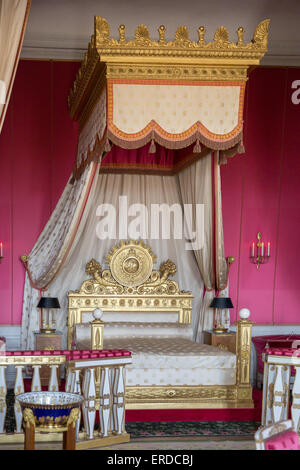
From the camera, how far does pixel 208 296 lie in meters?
7.56

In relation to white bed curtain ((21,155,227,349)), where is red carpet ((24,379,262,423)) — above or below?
below

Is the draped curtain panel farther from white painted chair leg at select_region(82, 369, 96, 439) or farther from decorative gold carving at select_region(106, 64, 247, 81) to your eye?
white painted chair leg at select_region(82, 369, 96, 439)

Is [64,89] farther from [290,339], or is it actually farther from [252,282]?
[290,339]

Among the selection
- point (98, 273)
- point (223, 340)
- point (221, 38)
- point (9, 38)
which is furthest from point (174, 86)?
point (223, 340)

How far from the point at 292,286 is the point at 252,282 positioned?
0.56m

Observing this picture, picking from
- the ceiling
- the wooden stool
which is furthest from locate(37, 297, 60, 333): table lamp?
the wooden stool

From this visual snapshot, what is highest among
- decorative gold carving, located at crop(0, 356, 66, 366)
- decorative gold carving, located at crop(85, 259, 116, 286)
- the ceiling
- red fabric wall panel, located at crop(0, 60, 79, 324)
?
the ceiling

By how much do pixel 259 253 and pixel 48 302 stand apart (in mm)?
2873

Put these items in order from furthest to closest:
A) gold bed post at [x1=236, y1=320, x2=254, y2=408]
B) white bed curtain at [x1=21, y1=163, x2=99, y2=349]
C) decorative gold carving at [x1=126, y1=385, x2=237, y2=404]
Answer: white bed curtain at [x1=21, y1=163, x2=99, y2=349]
gold bed post at [x1=236, y1=320, x2=254, y2=408]
decorative gold carving at [x1=126, y1=385, x2=237, y2=404]

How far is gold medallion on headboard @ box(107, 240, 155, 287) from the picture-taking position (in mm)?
7594

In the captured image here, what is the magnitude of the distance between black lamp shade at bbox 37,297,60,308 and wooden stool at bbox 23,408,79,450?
3.37 m

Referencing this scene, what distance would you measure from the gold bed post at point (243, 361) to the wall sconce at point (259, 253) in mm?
2121

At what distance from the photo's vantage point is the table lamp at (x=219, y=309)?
7.29 m
